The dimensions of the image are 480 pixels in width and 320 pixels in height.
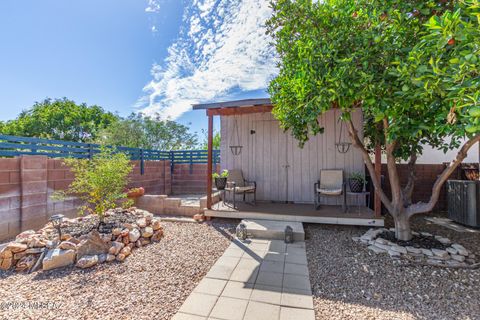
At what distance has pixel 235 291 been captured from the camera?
7.47 feet

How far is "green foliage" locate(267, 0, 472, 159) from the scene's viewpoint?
213 cm

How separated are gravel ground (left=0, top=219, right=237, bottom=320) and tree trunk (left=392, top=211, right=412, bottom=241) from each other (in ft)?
9.17

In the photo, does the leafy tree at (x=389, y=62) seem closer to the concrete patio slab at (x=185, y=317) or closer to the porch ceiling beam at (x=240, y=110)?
the porch ceiling beam at (x=240, y=110)

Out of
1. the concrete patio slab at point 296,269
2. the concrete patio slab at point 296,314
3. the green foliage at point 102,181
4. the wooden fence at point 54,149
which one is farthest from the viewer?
the wooden fence at point 54,149

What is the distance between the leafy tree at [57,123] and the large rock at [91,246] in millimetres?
13421

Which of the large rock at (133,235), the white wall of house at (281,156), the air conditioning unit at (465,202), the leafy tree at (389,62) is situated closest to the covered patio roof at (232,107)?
the white wall of house at (281,156)

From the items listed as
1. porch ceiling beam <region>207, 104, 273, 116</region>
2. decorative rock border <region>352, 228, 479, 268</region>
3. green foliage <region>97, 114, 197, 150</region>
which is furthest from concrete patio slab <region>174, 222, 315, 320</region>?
green foliage <region>97, 114, 197, 150</region>

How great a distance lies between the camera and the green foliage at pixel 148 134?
33.9 feet

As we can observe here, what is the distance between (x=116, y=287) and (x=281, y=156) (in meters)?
4.34

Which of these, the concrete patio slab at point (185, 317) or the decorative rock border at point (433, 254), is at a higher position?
the decorative rock border at point (433, 254)

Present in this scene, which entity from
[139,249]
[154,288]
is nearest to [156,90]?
[139,249]

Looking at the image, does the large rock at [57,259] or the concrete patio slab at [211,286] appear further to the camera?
the large rock at [57,259]

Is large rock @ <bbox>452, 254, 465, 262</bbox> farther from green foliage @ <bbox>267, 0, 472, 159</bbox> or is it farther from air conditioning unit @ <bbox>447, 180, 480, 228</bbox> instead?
air conditioning unit @ <bbox>447, 180, 480, 228</bbox>

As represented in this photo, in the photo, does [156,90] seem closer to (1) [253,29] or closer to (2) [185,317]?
(1) [253,29]
